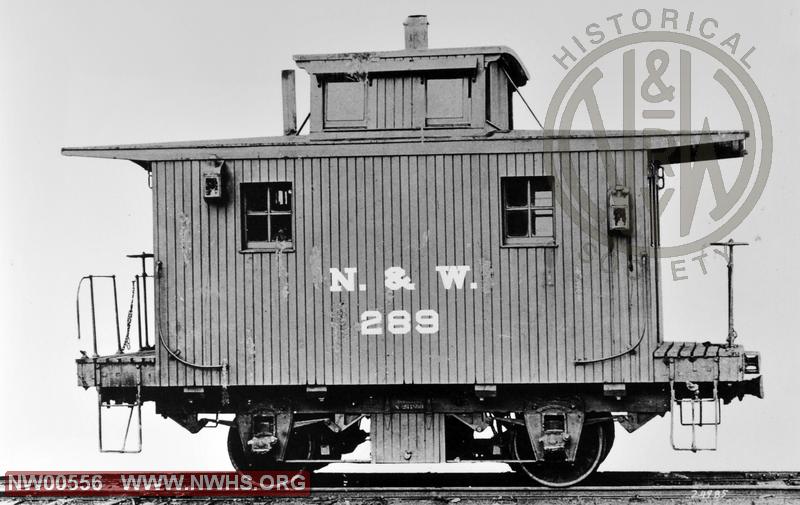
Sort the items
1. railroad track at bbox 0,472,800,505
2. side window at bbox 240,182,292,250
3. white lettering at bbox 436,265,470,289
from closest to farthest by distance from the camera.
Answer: railroad track at bbox 0,472,800,505
white lettering at bbox 436,265,470,289
side window at bbox 240,182,292,250

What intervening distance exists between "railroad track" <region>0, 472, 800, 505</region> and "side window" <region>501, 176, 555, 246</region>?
3.28m

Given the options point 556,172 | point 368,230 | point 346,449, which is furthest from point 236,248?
point 556,172

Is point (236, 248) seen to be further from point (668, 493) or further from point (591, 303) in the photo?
point (668, 493)

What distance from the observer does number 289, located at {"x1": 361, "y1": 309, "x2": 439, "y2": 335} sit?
15.8 meters

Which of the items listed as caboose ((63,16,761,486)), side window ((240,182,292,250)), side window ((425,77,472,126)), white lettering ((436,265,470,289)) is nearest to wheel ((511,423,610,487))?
caboose ((63,16,761,486))

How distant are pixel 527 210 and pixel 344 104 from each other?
9.87ft

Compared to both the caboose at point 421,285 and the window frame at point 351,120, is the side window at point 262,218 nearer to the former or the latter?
the caboose at point 421,285

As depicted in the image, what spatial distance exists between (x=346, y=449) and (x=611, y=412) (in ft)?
12.3

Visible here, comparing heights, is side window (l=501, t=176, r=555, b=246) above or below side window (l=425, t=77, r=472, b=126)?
below

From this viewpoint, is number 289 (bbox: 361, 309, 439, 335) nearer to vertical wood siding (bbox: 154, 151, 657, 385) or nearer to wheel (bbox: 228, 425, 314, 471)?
vertical wood siding (bbox: 154, 151, 657, 385)

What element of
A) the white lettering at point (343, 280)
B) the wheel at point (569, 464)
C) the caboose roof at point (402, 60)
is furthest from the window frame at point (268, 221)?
the wheel at point (569, 464)

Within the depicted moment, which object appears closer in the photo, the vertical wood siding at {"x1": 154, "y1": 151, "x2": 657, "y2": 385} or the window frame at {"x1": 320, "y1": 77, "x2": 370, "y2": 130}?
the vertical wood siding at {"x1": 154, "y1": 151, "x2": 657, "y2": 385}

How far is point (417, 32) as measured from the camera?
55.2ft

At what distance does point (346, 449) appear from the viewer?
16.9 meters
